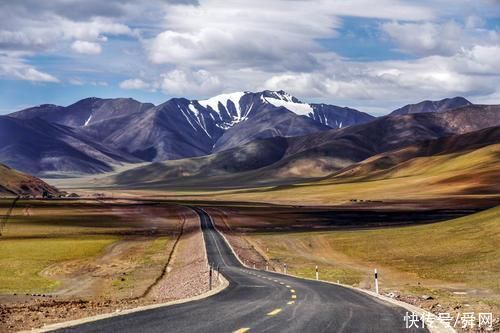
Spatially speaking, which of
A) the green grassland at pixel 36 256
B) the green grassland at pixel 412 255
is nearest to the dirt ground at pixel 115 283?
the green grassland at pixel 36 256

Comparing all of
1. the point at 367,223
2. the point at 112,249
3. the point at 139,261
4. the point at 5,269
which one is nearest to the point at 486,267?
the point at 139,261

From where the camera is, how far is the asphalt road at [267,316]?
18672 millimetres

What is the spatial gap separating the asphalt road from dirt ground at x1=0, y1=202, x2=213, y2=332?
119 inches

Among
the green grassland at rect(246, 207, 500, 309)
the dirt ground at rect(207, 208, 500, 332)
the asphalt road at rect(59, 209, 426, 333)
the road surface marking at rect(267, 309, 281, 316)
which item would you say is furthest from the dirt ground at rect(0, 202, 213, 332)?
the green grassland at rect(246, 207, 500, 309)

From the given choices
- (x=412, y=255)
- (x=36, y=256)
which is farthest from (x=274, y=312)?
(x=36, y=256)

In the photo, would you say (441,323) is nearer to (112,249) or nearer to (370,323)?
(370,323)

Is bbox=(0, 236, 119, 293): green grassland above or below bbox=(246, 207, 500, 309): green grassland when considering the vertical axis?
above

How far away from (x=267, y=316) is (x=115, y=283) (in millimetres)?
37230

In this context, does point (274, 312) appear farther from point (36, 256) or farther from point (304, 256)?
point (36, 256)

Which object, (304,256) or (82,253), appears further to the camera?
(82,253)

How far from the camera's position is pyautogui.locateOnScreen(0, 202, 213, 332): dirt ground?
2438cm

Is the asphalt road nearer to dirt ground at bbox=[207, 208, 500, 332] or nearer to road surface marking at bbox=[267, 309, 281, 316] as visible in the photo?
road surface marking at bbox=[267, 309, 281, 316]

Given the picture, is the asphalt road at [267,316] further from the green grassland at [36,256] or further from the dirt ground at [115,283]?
the green grassland at [36,256]

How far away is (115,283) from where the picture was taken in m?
56.5
